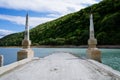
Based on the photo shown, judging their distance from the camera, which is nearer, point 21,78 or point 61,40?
point 21,78

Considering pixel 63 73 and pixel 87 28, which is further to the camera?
pixel 87 28

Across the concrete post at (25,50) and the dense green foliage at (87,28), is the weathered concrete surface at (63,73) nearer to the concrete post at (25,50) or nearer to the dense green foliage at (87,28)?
the concrete post at (25,50)

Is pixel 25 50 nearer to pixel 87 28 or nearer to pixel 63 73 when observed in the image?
pixel 63 73

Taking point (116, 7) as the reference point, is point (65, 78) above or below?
below

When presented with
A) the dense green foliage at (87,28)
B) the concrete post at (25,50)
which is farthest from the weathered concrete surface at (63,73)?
the dense green foliage at (87,28)

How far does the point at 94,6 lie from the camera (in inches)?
6122

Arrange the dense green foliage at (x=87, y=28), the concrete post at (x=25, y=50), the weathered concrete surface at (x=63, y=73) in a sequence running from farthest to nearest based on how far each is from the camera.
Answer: the dense green foliage at (x=87, y=28) → the concrete post at (x=25, y=50) → the weathered concrete surface at (x=63, y=73)

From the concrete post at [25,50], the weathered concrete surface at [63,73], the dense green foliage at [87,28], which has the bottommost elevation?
the weathered concrete surface at [63,73]

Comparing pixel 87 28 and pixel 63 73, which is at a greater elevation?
pixel 87 28

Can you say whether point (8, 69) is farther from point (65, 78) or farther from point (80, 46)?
point (80, 46)

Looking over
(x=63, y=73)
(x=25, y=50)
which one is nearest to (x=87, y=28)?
(x=25, y=50)

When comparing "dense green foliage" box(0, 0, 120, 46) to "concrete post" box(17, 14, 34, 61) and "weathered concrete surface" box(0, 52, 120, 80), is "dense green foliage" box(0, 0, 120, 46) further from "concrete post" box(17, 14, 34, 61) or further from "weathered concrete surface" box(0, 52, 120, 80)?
"weathered concrete surface" box(0, 52, 120, 80)

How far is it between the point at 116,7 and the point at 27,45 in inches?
4585

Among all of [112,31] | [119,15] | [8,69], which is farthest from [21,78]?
[119,15]
